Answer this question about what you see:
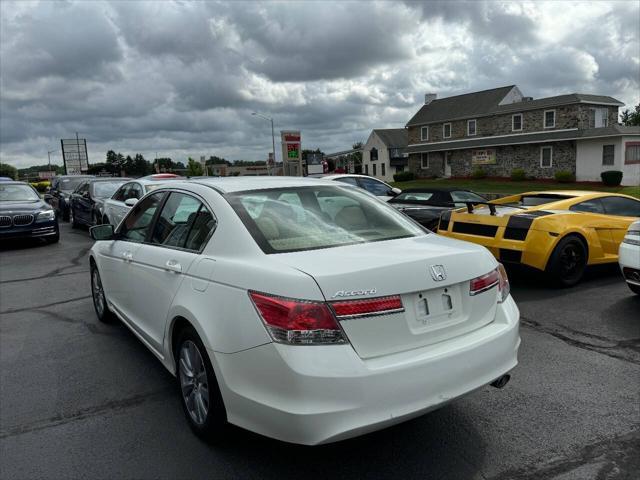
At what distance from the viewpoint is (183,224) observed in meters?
3.62

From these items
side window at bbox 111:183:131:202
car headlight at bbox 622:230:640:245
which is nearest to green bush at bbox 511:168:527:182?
side window at bbox 111:183:131:202

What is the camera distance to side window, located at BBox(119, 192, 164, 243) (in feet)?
13.9

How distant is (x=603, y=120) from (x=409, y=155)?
20.1 metres

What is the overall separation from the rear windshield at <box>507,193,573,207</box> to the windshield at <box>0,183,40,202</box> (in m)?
12.1

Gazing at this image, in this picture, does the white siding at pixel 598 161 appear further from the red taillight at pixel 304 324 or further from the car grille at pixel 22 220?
the red taillight at pixel 304 324

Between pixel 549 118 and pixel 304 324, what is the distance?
4625cm

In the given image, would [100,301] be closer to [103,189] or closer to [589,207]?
[589,207]

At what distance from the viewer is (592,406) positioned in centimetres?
351

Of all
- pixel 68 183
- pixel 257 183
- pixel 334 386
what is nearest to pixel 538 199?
pixel 257 183

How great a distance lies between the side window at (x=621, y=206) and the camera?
7.50 metres

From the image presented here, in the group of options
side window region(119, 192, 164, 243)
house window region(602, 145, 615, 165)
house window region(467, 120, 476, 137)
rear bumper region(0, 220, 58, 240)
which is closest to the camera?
side window region(119, 192, 164, 243)

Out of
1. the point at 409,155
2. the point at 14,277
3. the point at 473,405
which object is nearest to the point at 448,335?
the point at 473,405

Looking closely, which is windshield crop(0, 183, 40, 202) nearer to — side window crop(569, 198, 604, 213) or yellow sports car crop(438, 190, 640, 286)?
yellow sports car crop(438, 190, 640, 286)

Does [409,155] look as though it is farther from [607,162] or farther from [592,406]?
[592,406]
